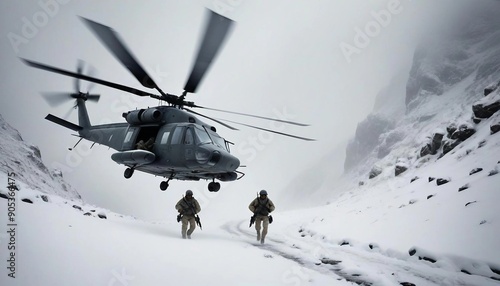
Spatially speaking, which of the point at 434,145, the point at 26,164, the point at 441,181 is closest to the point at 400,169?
the point at 434,145

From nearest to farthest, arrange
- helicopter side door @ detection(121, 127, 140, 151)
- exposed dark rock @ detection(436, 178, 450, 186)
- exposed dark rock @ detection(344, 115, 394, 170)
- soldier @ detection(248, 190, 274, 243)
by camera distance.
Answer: soldier @ detection(248, 190, 274, 243), helicopter side door @ detection(121, 127, 140, 151), exposed dark rock @ detection(436, 178, 450, 186), exposed dark rock @ detection(344, 115, 394, 170)

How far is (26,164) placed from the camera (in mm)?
24453

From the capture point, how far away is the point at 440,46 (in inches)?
2341

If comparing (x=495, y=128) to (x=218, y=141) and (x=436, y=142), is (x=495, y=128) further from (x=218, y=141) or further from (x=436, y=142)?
(x=218, y=141)

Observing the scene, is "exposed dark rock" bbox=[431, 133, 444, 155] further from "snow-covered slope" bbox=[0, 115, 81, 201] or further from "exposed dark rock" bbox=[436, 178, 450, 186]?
"snow-covered slope" bbox=[0, 115, 81, 201]

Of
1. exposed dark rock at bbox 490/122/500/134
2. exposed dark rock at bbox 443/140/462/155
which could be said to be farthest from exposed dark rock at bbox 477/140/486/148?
exposed dark rock at bbox 443/140/462/155

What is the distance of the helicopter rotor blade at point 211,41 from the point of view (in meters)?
5.13

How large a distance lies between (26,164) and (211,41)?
88.6ft

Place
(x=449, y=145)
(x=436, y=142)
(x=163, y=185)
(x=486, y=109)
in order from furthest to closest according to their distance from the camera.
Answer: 1. (x=436, y=142)
2. (x=449, y=145)
3. (x=486, y=109)
4. (x=163, y=185)

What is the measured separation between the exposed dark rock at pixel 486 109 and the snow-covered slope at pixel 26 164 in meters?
30.2

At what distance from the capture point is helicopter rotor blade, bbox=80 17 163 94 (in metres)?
5.44

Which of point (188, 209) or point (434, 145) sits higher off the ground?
point (434, 145)

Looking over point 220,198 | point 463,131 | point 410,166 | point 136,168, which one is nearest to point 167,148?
point 136,168

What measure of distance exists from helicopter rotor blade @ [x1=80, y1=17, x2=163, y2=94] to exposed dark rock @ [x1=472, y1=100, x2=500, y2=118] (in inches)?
779
